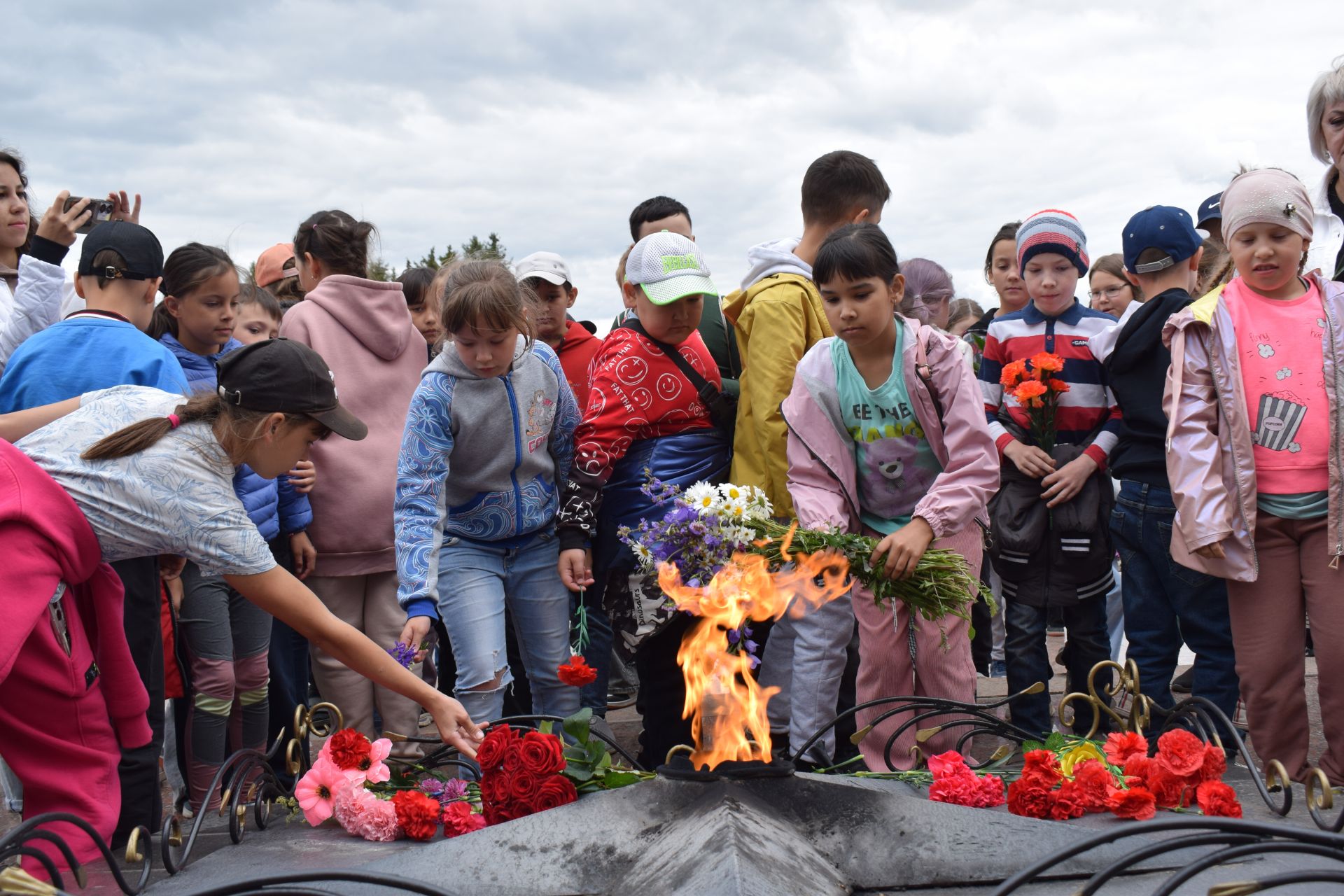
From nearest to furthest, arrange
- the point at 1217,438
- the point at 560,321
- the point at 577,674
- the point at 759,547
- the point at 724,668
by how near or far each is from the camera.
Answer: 1. the point at 724,668
2. the point at 577,674
3. the point at 759,547
4. the point at 1217,438
5. the point at 560,321

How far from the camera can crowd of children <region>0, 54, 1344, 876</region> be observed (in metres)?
2.98

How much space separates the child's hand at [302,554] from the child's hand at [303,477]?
0.19 metres

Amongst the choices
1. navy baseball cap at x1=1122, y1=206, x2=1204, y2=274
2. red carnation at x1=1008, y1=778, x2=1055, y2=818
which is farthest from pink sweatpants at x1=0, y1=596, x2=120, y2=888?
navy baseball cap at x1=1122, y1=206, x2=1204, y2=274

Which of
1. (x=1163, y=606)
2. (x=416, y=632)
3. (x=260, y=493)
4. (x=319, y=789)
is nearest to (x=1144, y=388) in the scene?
(x=1163, y=606)

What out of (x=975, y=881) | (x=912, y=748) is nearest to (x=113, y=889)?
(x=975, y=881)

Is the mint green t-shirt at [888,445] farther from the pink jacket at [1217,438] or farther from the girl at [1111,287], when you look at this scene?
the girl at [1111,287]

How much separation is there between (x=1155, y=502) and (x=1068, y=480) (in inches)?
13.2

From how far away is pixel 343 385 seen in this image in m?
4.61

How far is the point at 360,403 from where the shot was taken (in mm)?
4621

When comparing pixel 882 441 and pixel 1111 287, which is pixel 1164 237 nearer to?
pixel 882 441

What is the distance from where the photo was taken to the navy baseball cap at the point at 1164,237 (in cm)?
442

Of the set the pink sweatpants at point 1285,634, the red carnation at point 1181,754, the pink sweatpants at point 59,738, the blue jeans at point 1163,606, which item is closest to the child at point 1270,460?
the pink sweatpants at point 1285,634

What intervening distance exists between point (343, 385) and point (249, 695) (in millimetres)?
1348

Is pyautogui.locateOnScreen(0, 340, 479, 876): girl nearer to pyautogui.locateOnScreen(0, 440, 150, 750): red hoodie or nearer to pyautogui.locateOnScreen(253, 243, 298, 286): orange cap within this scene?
pyautogui.locateOnScreen(0, 440, 150, 750): red hoodie
